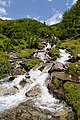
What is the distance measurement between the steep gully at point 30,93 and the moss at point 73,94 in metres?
0.76

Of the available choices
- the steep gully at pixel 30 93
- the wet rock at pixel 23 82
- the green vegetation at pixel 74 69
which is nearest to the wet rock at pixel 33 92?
the steep gully at pixel 30 93

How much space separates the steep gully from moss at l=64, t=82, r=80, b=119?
0.76 metres

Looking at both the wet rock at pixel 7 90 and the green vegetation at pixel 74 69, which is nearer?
the wet rock at pixel 7 90

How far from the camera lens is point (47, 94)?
26906mm

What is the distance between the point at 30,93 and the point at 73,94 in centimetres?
421

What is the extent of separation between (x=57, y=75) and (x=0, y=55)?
1309cm

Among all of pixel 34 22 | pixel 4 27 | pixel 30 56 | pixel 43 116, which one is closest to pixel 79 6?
pixel 34 22

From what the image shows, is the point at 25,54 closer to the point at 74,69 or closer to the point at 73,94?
the point at 74,69

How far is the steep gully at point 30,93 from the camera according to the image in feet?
81.7

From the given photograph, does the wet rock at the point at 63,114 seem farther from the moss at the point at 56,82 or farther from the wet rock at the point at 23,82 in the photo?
the wet rock at the point at 23,82

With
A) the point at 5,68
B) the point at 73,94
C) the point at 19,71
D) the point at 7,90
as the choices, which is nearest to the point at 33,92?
the point at 7,90

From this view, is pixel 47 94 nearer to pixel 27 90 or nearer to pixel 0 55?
pixel 27 90

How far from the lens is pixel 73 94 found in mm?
25094

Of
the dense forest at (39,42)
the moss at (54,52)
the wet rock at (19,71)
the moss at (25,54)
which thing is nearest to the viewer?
the dense forest at (39,42)
